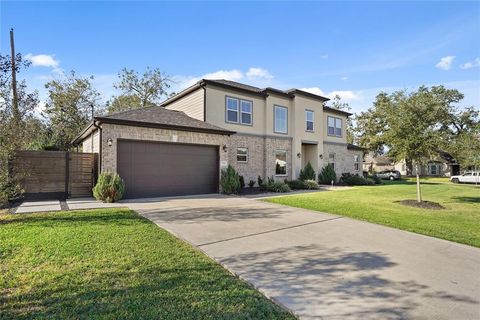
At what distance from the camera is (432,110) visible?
11.5 metres

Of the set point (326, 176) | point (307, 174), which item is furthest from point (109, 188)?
point (326, 176)

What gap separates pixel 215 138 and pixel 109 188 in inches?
234

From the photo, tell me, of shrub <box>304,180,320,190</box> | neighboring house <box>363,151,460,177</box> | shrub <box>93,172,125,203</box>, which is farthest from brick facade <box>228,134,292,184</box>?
neighboring house <box>363,151,460,177</box>

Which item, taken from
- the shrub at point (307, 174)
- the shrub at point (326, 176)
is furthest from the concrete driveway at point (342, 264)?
the shrub at point (326, 176)

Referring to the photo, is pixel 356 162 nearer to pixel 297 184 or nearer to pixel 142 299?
pixel 297 184

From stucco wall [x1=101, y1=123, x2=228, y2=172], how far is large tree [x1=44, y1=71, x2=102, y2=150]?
19800 mm

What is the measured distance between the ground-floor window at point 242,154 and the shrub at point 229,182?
9.07 feet

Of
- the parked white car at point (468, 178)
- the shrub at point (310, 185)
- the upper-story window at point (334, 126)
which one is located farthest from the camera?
the parked white car at point (468, 178)

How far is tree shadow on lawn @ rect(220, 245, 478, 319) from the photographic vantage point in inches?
121

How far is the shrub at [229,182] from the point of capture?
13875 millimetres

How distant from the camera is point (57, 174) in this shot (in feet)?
36.6

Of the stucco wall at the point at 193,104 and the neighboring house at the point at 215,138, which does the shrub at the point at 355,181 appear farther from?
the stucco wall at the point at 193,104

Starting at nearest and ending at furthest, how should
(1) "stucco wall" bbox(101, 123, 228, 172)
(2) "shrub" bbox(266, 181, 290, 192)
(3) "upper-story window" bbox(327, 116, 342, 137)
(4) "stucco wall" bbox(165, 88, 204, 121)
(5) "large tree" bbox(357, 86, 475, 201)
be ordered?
(1) "stucco wall" bbox(101, 123, 228, 172) → (5) "large tree" bbox(357, 86, 475, 201) → (4) "stucco wall" bbox(165, 88, 204, 121) → (2) "shrub" bbox(266, 181, 290, 192) → (3) "upper-story window" bbox(327, 116, 342, 137)

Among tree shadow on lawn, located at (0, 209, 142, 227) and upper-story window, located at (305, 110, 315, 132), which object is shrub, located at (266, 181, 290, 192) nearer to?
upper-story window, located at (305, 110, 315, 132)
